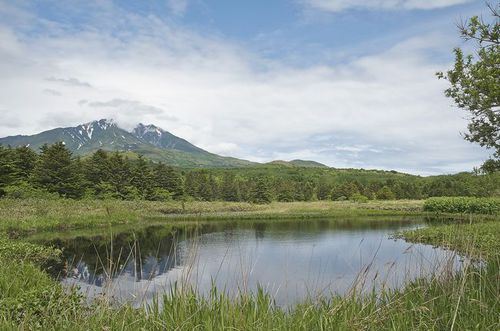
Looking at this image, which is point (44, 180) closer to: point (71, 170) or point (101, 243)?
point (71, 170)

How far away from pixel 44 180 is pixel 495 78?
54339mm

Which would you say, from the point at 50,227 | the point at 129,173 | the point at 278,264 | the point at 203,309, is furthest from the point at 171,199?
the point at 203,309

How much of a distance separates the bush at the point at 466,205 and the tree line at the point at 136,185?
2046mm

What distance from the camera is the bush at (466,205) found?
145 feet

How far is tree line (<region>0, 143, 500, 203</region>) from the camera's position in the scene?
5110 cm

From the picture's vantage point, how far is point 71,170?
55.8m

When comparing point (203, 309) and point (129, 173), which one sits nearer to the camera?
point (203, 309)

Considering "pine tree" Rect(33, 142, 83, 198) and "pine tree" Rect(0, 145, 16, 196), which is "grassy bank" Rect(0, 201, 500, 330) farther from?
"pine tree" Rect(33, 142, 83, 198)

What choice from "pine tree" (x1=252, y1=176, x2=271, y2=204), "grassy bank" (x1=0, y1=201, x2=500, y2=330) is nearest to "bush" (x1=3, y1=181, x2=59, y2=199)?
"grassy bank" (x1=0, y1=201, x2=500, y2=330)

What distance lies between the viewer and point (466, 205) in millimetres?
46250

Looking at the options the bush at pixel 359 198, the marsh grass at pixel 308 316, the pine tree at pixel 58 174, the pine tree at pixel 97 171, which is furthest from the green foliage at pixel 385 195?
the marsh grass at pixel 308 316

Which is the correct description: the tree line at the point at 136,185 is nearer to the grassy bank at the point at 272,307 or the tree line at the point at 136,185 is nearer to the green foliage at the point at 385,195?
the green foliage at the point at 385,195

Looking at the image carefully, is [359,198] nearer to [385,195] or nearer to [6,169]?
[385,195]

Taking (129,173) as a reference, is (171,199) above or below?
below
